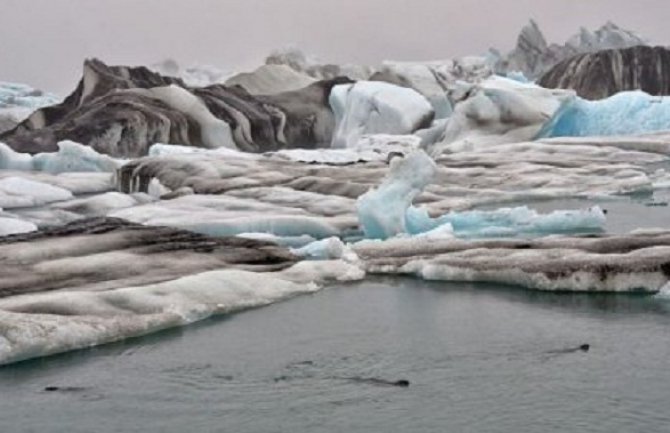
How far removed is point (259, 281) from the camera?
1998cm

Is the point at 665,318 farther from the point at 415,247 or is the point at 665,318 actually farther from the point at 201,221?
the point at 201,221

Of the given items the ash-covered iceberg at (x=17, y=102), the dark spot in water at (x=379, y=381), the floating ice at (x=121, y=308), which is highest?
the ash-covered iceberg at (x=17, y=102)

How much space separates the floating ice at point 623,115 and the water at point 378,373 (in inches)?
1601

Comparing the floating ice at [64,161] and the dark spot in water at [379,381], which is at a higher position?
the floating ice at [64,161]

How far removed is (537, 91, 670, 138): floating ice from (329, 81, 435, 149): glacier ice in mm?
8501

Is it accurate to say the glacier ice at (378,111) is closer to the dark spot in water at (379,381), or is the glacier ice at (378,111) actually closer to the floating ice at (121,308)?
the floating ice at (121,308)

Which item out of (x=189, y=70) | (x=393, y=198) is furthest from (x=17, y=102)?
(x=393, y=198)

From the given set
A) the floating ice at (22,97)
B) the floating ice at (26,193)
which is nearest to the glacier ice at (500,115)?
the floating ice at (26,193)

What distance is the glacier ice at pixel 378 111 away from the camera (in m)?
59.4

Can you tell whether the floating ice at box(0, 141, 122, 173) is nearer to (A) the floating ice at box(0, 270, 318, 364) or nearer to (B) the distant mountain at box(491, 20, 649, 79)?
(A) the floating ice at box(0, 270, 318, 364)

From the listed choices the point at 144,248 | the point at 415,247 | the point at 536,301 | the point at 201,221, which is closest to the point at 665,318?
the point at 536,301

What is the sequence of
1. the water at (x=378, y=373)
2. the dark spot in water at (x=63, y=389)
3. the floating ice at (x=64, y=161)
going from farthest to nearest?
the floating ice at (x=64, y=161) < the dark spot in water at (x=63, y=389) < the water at (x=378, y=373)

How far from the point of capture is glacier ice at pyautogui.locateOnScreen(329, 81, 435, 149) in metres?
59.4

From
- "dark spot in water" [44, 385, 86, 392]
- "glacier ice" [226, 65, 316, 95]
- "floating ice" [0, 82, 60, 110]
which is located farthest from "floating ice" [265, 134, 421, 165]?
"floating ice" [0, 82, 60, 110]
